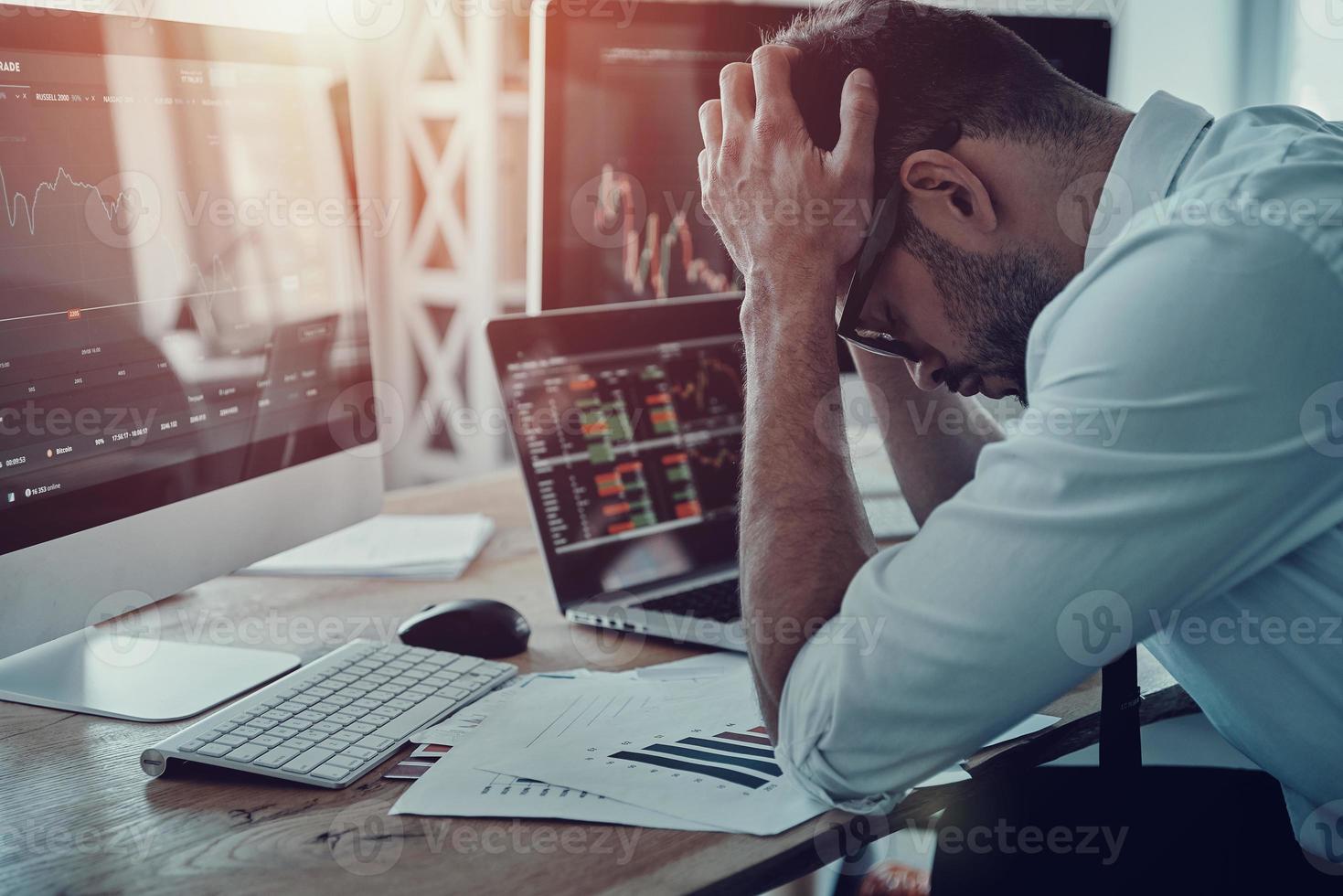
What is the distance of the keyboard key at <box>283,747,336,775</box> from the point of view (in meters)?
0.78

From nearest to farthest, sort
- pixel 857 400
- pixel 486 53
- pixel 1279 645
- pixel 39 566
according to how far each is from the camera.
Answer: pixel 1279 645 → pixel 39 566 → pixel 857 400 → pixel 486 53

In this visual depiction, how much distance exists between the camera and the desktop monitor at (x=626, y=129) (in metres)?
1.36

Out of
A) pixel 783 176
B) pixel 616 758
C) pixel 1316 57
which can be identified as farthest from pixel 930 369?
pixel 1316 57

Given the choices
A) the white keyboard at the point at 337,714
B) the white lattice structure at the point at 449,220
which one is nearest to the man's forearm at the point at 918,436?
the white keyboard at the point at 337,714

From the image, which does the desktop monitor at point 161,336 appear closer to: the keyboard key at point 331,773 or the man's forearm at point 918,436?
the keyboard key at point 331,773

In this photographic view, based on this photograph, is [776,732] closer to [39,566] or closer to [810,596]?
[810,596]

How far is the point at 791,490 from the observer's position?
0.84m

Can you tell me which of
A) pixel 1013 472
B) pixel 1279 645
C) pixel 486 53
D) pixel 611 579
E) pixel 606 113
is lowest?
pixel 611 579

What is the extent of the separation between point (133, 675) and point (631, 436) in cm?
57

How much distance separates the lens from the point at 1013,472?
0.69m

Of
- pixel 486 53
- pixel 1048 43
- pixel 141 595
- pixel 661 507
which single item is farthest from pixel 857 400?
pixel 486 53

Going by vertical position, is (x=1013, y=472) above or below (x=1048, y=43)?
below

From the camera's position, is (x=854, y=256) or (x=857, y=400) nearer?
(x=854, y=256)

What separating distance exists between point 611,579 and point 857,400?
0.39 meters
